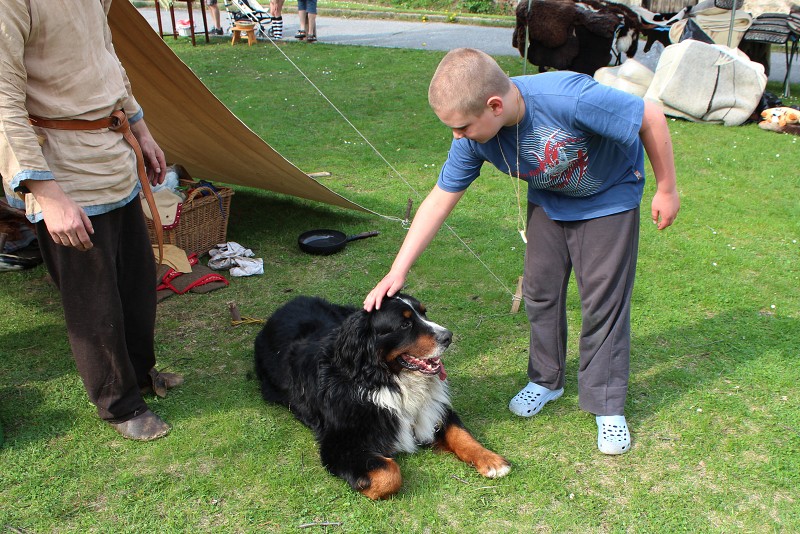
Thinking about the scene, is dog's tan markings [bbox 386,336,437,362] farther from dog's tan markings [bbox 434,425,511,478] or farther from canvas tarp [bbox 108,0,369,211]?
canvas tarp [bbox 108,0,369,211]

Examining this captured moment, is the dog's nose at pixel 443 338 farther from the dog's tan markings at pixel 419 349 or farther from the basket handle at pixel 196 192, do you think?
the basket handle at pixel 196 192

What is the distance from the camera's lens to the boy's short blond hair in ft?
7.32

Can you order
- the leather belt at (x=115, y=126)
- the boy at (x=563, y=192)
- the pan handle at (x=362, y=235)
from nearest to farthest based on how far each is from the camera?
1. the boy at (x=563, y=192)
2. the leather belt at (x=115, y=126)
3. the pan handle at (x=362, y=235)

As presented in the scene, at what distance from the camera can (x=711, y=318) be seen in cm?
409

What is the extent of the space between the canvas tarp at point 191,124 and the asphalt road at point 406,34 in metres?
7.25

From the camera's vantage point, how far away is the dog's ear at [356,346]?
8.91 feet

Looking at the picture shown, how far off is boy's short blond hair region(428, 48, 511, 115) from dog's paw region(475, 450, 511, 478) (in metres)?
1.42

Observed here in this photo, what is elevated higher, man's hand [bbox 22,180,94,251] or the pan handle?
man's hand [bbox 22,180,94,251]

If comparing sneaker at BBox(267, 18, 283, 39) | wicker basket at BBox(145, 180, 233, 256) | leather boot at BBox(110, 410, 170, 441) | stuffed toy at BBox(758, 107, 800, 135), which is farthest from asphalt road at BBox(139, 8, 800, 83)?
leather boot at BBox(110, 410, 170, 441)

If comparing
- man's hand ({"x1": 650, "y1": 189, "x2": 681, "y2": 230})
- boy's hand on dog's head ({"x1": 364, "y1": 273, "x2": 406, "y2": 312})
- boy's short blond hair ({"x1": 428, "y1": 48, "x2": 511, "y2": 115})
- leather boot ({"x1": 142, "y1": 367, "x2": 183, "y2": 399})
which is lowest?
leather boot ({"x1": 142, "y1": 367, "x2": 183, "y2": 399})

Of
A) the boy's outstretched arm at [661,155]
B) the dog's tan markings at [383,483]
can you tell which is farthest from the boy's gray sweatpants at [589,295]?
the dog's tan markings at [383,483]

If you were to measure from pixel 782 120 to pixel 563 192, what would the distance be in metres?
6.52

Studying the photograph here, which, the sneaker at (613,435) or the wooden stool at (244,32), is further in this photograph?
the wooden stool at (244,32)

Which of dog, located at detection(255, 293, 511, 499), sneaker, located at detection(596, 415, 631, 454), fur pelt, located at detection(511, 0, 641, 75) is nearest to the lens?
dog, located at detection(255, 293, 511, 499)
